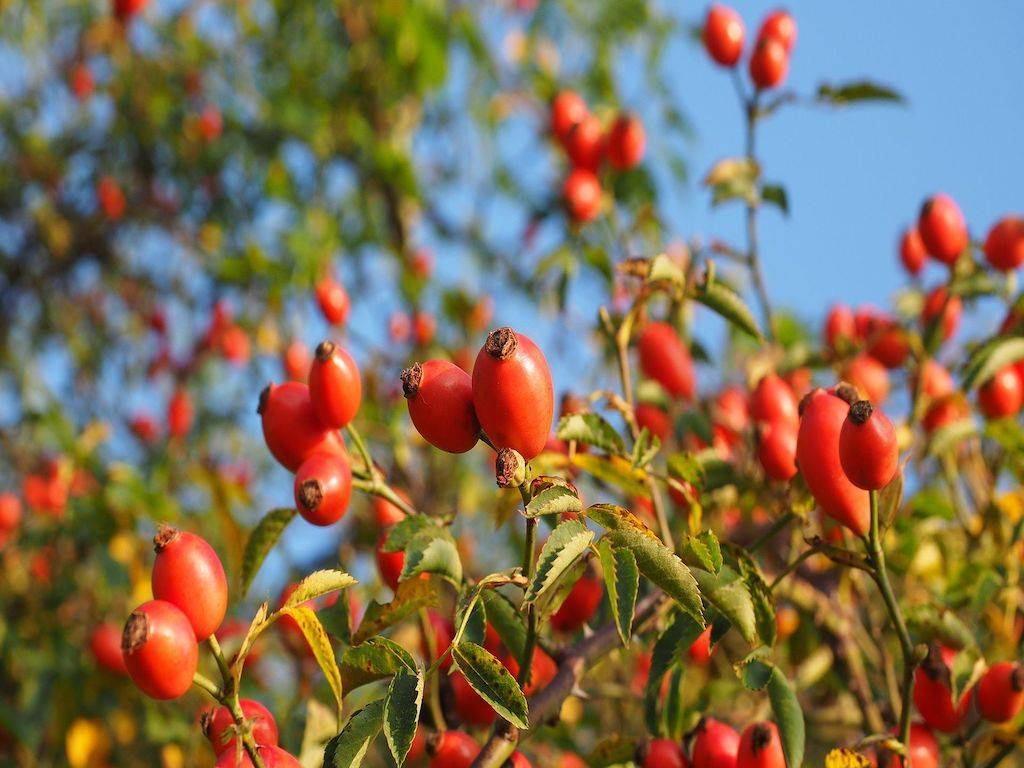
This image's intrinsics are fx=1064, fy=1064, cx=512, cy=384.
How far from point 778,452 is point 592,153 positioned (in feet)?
5.23

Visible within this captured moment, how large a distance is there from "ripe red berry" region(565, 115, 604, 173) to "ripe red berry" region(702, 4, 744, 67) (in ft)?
2.00

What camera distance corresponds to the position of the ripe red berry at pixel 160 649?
1.02 meters

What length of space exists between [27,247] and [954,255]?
4723 millimetres

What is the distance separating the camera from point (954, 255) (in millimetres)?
2125

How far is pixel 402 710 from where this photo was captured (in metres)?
1.03

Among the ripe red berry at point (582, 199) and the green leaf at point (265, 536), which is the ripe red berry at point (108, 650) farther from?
the ripe red berry at point (582, 199)

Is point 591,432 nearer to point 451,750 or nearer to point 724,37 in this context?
point 451,750

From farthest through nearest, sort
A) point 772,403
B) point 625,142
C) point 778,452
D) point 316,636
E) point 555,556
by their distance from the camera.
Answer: point 625,142, point 772,403, point 778,452, point 316,636, point 555,556

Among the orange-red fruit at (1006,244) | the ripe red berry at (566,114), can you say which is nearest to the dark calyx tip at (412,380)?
the orange-red fruit at (1006,244)

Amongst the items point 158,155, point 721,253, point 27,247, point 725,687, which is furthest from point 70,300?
point 725,687

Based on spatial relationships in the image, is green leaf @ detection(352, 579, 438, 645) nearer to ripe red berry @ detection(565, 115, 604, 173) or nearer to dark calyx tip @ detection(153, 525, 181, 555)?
dark calyx tip @ detection(153, 525, 181, 555)

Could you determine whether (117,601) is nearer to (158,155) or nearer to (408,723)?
(408,723)

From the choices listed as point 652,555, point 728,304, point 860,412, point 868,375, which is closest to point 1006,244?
point 868,375

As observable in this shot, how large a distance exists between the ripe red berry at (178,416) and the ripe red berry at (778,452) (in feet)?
11.8
